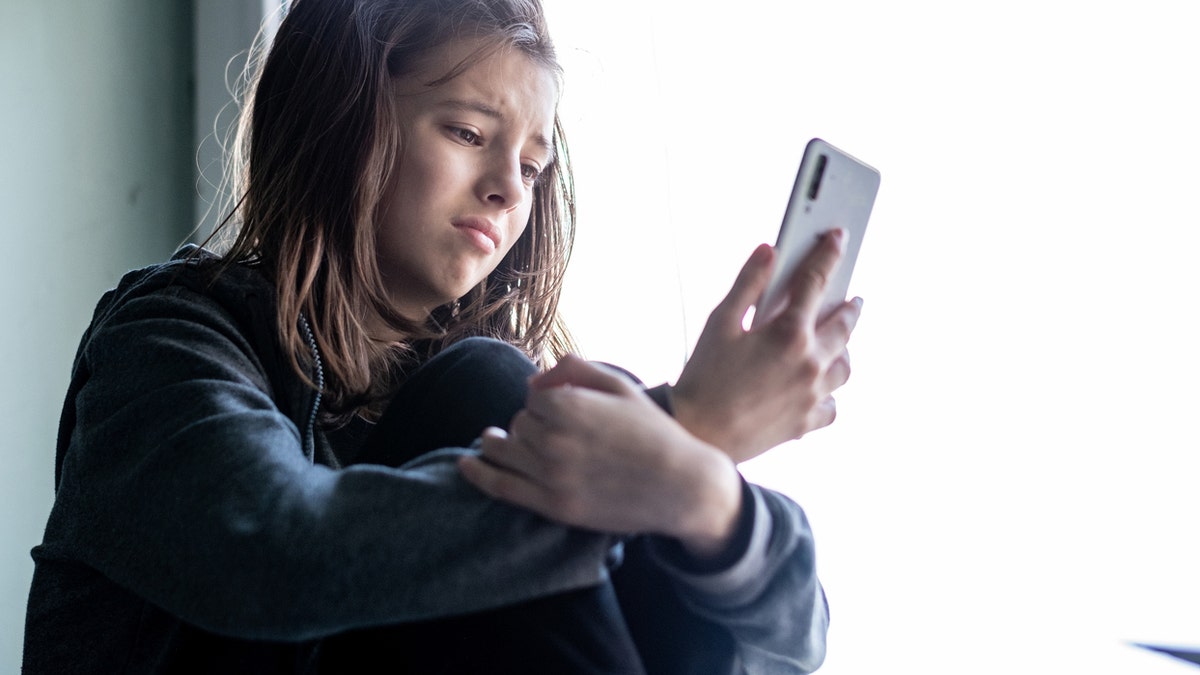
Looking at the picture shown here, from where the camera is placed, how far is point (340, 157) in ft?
2.84

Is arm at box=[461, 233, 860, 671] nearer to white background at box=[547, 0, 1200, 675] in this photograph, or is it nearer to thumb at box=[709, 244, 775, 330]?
thumb at box=[709, 244, 775, 330]

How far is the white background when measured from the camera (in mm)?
852

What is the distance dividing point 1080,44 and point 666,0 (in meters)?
0.51

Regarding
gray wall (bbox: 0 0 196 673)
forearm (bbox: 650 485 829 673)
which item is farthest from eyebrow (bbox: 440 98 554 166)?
gray wall (bbox: 0 0 196 673)

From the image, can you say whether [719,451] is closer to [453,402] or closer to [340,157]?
[453,402]

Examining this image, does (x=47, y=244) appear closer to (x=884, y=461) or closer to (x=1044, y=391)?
(x=884, y=461)

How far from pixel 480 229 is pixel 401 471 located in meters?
0.40

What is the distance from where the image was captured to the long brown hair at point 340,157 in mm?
832

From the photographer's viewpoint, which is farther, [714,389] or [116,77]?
[116,77]

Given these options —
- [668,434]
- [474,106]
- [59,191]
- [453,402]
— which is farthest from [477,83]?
[59,191]

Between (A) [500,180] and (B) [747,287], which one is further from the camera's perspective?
(A) [500,180]

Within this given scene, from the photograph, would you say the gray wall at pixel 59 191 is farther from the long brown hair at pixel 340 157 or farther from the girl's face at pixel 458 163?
the girl's face at pixel 458 163

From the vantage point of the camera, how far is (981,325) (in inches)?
37.6

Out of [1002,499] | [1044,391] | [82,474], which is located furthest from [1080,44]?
[82,474]
